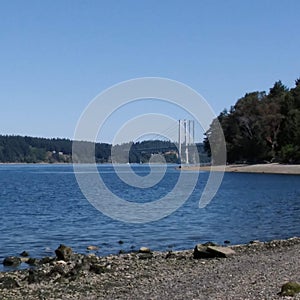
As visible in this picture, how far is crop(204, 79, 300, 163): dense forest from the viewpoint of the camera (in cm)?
13500

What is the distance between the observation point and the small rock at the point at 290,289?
15570 millimetres

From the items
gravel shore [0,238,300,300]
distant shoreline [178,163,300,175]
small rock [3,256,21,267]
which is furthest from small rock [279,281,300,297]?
distant shoreline [178,163,300,175]

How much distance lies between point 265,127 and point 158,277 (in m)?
123

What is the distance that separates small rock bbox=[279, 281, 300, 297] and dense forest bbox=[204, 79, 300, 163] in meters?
116

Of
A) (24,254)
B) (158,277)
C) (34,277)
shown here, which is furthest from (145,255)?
(34,277)

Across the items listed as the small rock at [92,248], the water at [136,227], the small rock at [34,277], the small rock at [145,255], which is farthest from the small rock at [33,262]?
the small rock at [145,255]

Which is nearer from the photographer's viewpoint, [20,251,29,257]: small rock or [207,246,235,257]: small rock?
[207,246,235,257]: small rock

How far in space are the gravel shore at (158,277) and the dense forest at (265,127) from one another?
355ft

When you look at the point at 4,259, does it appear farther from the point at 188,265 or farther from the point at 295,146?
the point at 295,146

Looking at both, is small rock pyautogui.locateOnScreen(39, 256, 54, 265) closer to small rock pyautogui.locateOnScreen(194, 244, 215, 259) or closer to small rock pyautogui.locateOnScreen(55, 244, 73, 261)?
small rock pyautogui.locateOnScreen(55, 244, 73, 261)

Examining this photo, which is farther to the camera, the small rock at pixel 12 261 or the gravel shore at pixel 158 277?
the small rock at pixel 12 261

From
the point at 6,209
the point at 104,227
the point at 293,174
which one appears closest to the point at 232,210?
the point at 104,227

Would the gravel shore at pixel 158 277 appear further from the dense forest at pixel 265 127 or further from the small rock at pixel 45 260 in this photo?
the dense forest at pixel 265 127

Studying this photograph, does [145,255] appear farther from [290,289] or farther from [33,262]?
[290,289]
